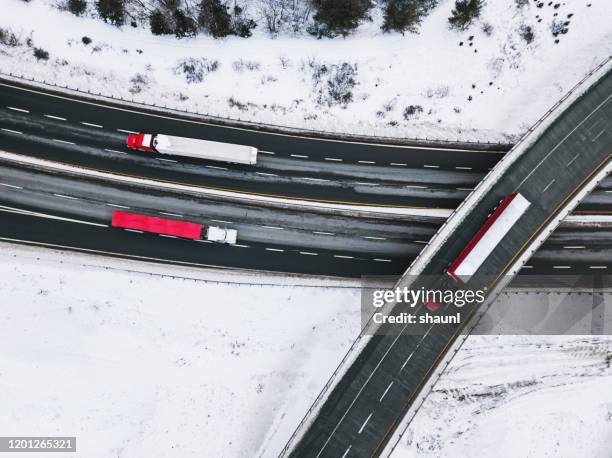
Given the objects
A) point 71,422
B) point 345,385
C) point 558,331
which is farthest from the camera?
point 558,331

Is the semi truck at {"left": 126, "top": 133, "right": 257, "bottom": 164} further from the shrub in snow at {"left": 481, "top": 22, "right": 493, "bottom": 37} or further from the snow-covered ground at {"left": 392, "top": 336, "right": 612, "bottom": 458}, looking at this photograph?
the snow-covered ground at {"left": 392, "top": 336, "right": 612, "bottom": 458}

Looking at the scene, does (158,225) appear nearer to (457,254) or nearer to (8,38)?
(8,38)

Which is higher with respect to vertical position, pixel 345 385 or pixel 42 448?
pixel 345 385

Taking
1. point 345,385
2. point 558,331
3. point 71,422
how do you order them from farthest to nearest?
1. point 558,331
2. point 71,422
3. point 345,385

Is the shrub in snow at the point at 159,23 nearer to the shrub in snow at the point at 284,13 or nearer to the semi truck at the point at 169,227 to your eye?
the shrub in snow at the point at 284,13

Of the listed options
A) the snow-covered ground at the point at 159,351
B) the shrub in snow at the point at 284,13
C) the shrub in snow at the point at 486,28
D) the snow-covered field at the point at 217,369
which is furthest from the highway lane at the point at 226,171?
the shrub in snow at the point at 486,28

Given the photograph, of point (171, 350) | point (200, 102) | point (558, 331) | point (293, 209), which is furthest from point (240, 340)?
point (558, 331)

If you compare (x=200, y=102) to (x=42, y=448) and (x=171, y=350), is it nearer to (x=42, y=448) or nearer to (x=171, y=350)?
(x=171, y=350)
